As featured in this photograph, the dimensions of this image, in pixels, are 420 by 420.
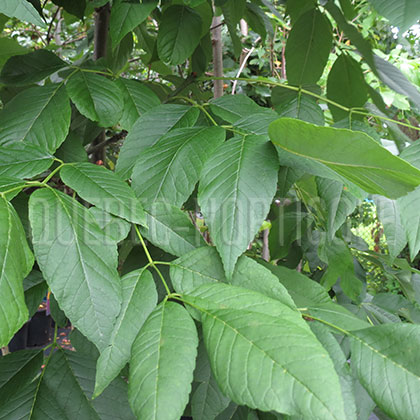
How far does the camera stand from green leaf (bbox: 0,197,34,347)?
0.29m

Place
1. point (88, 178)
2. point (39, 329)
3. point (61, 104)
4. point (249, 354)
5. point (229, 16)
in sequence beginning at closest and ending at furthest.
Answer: point (249, 354), point (88, 178), point (61, 104), point (229, 16), point (39, 329)

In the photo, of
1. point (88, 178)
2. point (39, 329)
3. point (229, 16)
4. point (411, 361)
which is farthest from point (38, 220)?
point (39, 329)

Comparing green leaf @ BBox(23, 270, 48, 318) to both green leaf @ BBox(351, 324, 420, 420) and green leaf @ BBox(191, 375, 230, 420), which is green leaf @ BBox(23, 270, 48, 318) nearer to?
green leaf @ BBox(191, 375, 230, 420)

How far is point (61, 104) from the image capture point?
0.52 meters

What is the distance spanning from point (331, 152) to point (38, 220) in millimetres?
233

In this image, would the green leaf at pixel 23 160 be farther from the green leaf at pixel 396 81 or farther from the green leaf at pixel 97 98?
the green leaf at pixel 396 81

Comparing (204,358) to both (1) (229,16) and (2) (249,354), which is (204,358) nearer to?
(2) (249,354)

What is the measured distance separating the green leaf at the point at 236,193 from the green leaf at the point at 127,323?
70mm

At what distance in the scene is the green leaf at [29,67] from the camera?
0.58 meters

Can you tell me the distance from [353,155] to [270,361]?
16 centimetres

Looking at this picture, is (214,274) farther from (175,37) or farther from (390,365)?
(175,37)

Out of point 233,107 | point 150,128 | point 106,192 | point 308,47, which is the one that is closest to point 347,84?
point 308,47

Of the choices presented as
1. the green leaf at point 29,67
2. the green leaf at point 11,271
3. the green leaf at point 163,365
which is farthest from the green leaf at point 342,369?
the green leaf at point 29,67

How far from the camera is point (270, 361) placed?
0.91ft
